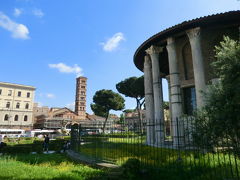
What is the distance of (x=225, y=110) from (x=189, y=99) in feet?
28.5

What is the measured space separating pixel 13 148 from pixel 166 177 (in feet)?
47.9

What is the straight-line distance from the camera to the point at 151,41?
1354 centimetres

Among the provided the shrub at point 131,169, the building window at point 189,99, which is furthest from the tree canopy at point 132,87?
the shrub at point 131,169

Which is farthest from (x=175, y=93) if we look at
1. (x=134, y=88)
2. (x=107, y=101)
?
(x=107, y=101)

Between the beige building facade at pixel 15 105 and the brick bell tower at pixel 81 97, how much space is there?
22.7 meters

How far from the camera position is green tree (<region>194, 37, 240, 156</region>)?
17.3 feet

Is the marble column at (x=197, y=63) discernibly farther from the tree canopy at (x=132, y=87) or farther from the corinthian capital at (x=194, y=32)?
the tree canopy at (x=132, y=87)

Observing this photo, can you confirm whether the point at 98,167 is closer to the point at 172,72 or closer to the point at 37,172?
the point at 37,172

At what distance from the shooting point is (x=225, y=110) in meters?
5.30

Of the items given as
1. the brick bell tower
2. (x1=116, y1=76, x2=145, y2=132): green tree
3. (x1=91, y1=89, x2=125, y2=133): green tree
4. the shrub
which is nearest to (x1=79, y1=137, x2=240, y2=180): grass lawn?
the shrub

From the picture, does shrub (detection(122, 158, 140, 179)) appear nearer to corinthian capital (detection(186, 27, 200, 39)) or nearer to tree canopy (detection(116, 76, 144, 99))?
corinthian capital (detection(186, 27, 200, 39))

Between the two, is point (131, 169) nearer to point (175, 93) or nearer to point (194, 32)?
point (175, 93)

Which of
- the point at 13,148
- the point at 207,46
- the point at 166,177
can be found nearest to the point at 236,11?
the point at 207,46

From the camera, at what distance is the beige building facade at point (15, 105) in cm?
5397
